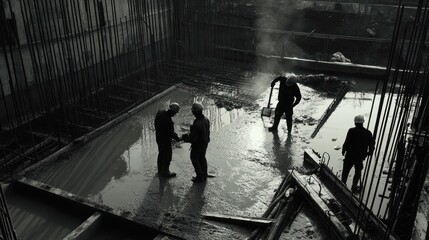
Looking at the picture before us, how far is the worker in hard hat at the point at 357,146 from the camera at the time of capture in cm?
607

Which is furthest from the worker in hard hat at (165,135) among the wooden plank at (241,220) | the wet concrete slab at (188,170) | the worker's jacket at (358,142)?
the worker's jacket at (358,142)

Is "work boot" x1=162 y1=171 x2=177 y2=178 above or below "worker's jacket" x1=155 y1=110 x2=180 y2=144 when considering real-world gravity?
below

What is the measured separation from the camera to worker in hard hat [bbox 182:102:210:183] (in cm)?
626

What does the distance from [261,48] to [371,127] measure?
25.3 feet

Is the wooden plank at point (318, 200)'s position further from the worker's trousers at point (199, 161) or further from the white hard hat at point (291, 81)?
the white hard hat at point (291, 81)

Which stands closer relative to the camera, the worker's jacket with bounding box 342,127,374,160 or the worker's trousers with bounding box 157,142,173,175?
the worker's jacket with bounding box 342,127,374,160

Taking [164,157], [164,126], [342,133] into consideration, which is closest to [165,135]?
[164,126]

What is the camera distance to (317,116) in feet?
30.4

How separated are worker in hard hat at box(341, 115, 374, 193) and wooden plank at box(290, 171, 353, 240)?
2.18 feet

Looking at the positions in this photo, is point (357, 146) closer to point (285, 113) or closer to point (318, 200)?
point (318, 200)

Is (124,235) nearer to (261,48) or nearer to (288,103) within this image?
(288,103)

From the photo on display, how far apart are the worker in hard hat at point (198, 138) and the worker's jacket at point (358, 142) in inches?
91.0

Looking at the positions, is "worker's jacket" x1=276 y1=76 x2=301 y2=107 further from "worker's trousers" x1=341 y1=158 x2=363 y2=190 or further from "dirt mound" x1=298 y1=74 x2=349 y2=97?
"dirt mound" x1=298 y1=74 x2=349 y2=97

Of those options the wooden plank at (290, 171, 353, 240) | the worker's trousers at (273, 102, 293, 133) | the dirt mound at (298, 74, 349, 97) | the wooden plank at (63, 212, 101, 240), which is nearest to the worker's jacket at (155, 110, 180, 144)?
the wooden plank at (63, 212, 101, 240)
